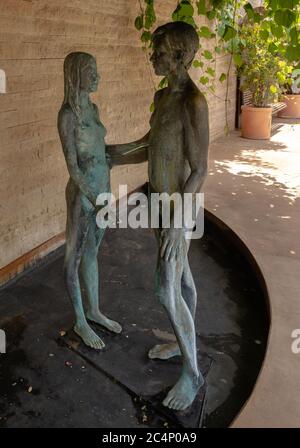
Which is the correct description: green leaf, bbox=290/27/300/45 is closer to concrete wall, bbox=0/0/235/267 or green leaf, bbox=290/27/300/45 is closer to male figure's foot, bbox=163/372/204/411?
male figure's foot, bbox=163/372/204/411

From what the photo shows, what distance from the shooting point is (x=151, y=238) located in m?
4.45

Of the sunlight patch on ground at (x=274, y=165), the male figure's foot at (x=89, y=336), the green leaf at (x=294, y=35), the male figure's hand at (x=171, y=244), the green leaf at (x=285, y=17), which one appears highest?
the green leaf at (x=285, y=17)

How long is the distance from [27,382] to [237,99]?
8.66 metres

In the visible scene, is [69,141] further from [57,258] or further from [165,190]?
[57,258]

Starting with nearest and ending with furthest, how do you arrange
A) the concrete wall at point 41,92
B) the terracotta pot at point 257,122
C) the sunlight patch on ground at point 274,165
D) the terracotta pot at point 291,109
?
the concrete wall at point 41,92, the sunlight patch on ground at point 274,165, the terracotta pot at point 257,122, the terracotta pot at point 291,109

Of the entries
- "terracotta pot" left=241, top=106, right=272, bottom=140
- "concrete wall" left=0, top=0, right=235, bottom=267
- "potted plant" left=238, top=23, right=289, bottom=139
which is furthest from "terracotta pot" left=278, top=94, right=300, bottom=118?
"concrete wall" left=0, top=0, right=235, bottom=267

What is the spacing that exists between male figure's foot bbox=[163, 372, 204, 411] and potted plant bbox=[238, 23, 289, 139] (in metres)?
6.85

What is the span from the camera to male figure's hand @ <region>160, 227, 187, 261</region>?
205 cm

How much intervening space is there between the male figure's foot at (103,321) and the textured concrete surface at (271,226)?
972 mm

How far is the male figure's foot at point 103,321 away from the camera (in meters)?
2.85

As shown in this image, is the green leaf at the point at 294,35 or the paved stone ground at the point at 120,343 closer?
the paved stone ground at the point at 120,343

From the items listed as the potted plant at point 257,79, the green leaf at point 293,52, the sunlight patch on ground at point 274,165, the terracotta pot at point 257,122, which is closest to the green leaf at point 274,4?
the green leaf at point 293,52

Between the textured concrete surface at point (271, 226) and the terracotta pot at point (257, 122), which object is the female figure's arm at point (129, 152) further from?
the terracotta pot at point (257, 122)

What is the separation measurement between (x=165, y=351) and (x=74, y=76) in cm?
165
